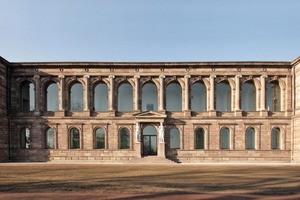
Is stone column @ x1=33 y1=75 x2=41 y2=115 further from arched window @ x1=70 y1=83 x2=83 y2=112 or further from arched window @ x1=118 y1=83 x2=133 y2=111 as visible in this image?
arched window @ x1=118 y1=83 x2=133 y2=111

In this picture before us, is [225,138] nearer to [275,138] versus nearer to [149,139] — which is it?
[275,138]

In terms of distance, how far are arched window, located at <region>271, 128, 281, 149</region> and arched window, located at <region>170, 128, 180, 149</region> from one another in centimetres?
1331

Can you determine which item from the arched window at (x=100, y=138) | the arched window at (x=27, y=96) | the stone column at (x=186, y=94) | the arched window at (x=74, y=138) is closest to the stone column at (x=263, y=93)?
the stone column at (x=186, y=94)

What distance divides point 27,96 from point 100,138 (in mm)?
12656

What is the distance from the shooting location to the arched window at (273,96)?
35.8 m

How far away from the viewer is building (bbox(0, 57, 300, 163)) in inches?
1359

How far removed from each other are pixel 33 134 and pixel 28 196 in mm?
26473

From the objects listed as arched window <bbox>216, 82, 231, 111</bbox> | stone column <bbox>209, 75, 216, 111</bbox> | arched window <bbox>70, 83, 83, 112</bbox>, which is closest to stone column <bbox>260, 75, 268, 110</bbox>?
arched window <bbox>216, 82, 231, 111</bbox>

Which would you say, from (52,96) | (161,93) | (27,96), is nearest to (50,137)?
(52,96)

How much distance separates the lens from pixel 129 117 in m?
35.1

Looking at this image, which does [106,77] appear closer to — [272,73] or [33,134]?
[33,134]

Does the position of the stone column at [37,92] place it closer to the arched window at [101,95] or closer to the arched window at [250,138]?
the arched window at [101,95]

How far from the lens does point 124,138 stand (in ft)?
116

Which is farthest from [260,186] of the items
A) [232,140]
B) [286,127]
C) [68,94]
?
[68,94]
